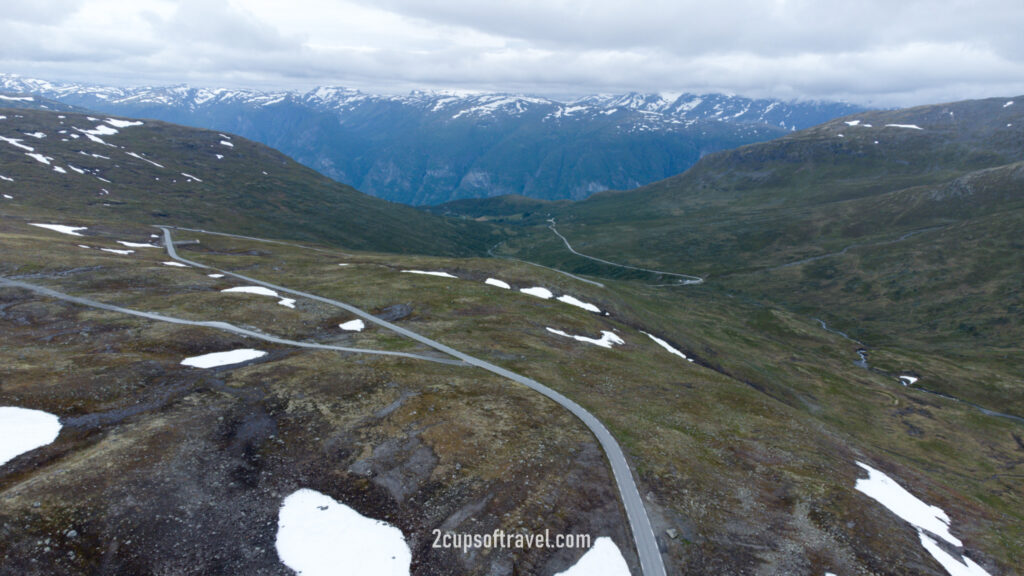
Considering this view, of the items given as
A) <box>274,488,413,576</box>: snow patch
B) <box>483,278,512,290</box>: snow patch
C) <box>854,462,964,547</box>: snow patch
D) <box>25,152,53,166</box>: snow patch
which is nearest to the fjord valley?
<box>274,488,413,576</box>: snow patch

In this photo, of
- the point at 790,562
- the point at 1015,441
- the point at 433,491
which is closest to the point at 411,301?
the point at 433,491

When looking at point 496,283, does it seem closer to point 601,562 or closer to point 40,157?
point 601,562

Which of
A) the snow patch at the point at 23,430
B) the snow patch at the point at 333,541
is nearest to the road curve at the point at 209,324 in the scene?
the snow patch at the point at 23,430

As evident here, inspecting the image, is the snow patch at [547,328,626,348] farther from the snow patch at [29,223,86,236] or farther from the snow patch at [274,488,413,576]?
the snow patch at [29,223,86,236]

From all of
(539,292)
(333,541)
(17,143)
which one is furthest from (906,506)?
(17,143)

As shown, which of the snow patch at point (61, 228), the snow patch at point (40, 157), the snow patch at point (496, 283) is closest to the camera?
the snow patch at point (496, 283)

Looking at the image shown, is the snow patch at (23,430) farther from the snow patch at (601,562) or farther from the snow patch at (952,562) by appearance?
the snow patch at (952,562)
